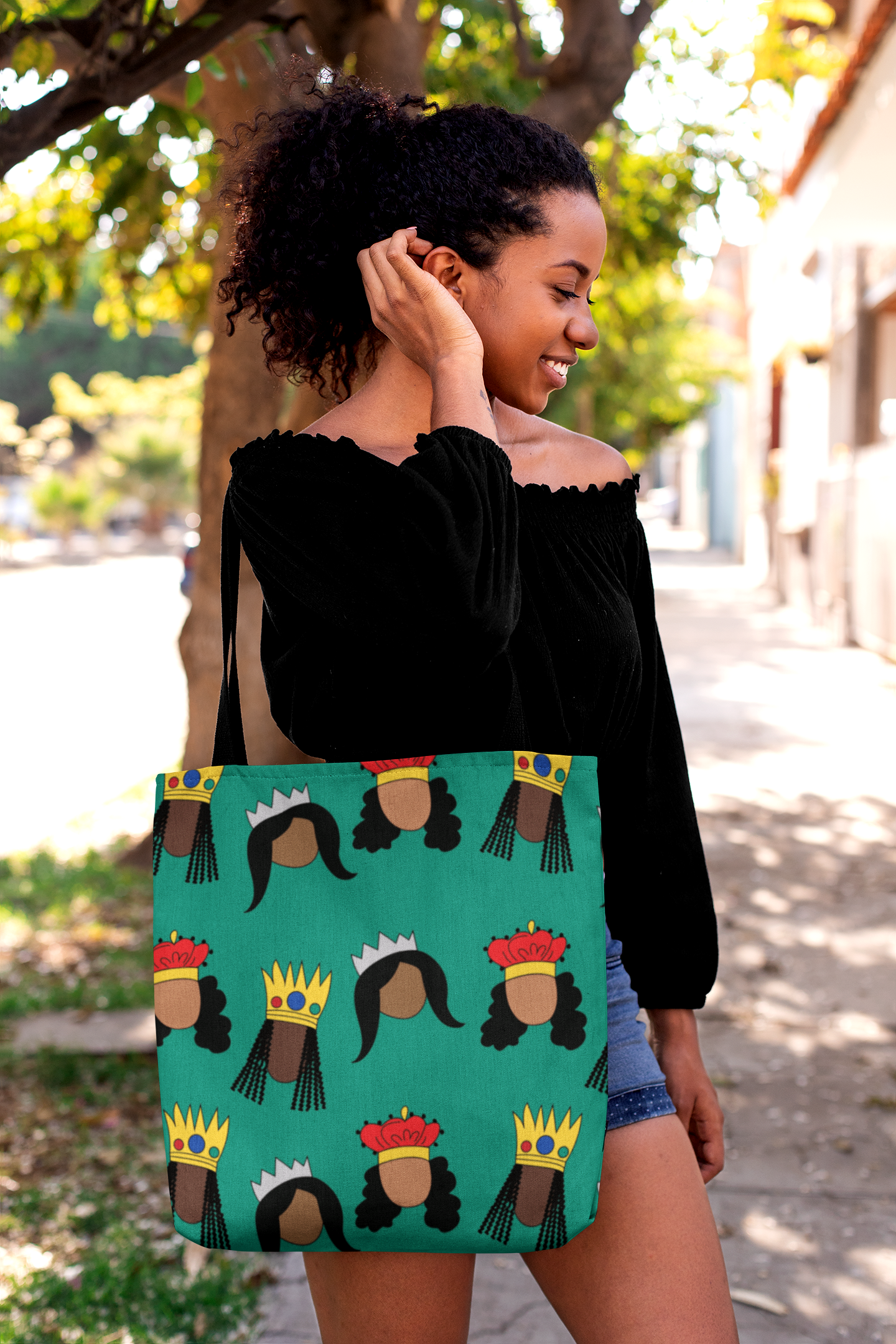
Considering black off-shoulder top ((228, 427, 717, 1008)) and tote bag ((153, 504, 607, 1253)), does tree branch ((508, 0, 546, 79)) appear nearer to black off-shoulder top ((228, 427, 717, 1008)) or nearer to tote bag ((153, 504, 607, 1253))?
black off-shoulder top ((228, 427, 717, 1008))

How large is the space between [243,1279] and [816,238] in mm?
10245

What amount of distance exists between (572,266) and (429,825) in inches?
28.5

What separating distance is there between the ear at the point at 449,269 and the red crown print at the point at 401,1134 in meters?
0.95

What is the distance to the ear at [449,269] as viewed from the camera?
1.52 m

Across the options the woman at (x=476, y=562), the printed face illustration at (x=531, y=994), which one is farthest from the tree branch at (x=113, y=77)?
the printed face illustration at (x=531, y=994)

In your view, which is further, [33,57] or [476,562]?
[33,57]

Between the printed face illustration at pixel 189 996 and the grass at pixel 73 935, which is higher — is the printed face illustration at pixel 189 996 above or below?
above

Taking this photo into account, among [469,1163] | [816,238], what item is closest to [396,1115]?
[469,1163]

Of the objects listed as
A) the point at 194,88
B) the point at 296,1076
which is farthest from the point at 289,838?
the point at 194,88

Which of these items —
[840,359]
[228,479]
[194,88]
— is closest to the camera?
[194,88]

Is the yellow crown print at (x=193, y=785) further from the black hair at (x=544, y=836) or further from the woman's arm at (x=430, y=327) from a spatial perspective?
the woman's arm at (x=430, y=327)

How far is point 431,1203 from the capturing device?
4.13ft

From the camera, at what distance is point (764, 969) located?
469cm

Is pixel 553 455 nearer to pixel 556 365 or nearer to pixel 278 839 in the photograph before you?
pixel 556 365
